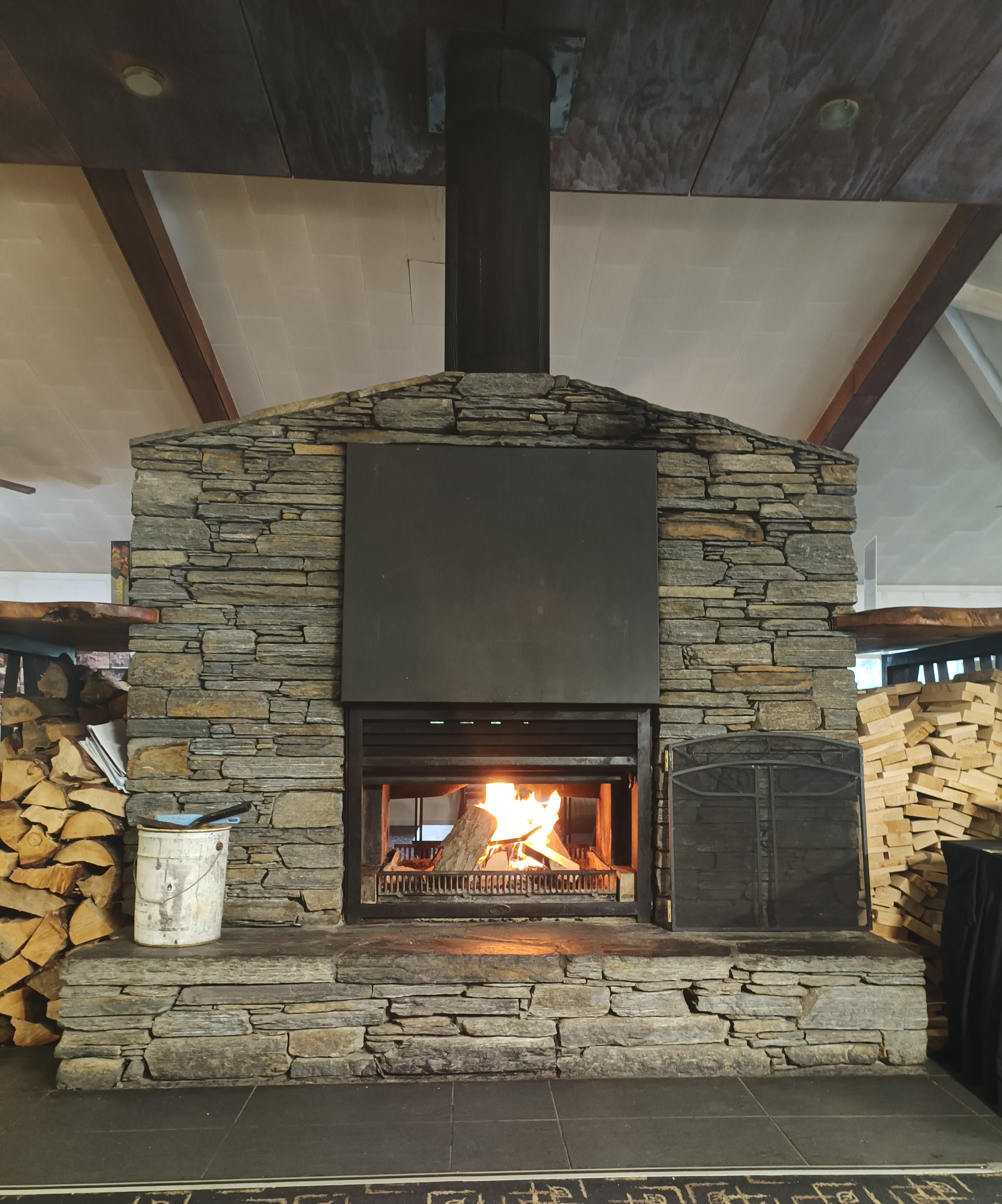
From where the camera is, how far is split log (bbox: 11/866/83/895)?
2721mm

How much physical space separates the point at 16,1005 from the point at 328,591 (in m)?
1.62

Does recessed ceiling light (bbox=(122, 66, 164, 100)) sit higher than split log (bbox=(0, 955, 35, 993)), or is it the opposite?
recessed ceiling light (bbox=(122, 66, 164, 100))

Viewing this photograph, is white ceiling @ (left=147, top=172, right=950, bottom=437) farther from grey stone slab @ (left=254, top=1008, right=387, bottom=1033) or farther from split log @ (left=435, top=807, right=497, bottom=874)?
grey stone slab @ (left=254, top=1008, right=387, bottom=1033)

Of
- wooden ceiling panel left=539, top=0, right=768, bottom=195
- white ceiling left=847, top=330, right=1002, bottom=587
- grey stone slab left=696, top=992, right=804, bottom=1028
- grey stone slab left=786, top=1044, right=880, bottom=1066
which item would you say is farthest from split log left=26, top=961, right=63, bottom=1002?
white ceiling left=847, top=330, right=1002, bottom=587

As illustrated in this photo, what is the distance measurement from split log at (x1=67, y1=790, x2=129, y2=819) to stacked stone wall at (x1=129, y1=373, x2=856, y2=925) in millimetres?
46

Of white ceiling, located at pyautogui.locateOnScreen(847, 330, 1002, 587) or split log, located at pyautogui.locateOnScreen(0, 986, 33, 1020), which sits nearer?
split log, located at pyautogui.locateOnScreen(0, 986, 33, 1020)

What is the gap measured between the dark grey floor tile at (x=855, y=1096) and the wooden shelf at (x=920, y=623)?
4.44 feet

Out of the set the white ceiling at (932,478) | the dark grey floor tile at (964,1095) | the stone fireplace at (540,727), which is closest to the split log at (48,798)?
the stone fireplace at (540,727)

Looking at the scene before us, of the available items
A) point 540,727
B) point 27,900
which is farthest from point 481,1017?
point 27,900

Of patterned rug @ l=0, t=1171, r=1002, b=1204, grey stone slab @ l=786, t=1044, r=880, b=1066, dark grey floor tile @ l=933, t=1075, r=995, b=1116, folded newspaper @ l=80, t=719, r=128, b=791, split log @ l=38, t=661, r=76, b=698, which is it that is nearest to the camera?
patterned rug @ l=0, t=1171, r=1002, b=1204

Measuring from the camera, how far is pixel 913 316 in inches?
167

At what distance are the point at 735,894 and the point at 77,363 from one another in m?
4.00

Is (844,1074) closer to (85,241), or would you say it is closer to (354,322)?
(354,322)

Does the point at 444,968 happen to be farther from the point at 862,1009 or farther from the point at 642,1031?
the point at 862,1009
